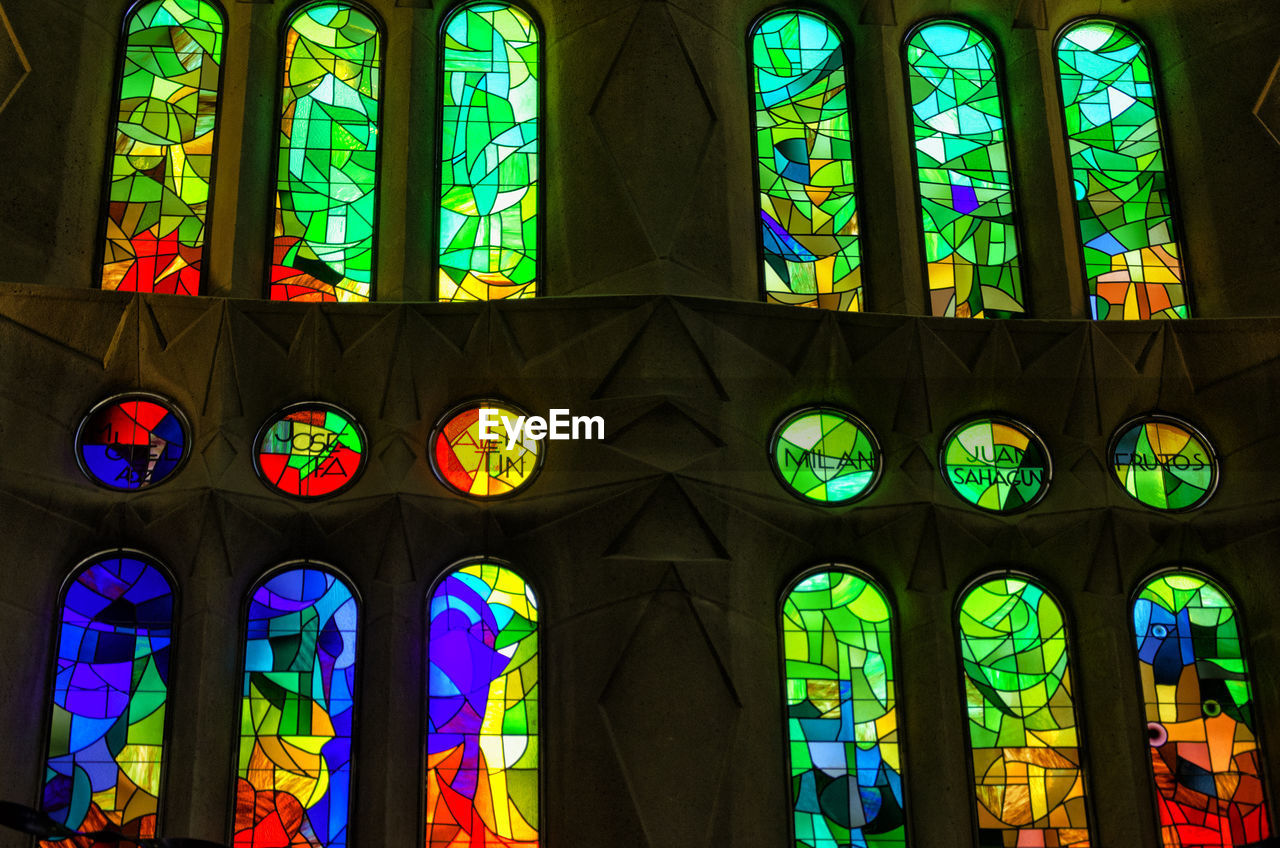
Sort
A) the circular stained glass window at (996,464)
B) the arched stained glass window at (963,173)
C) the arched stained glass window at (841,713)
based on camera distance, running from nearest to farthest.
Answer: the arched stained glass window at (841,713), the circular stained glass window at (996,464), the arched stained glass window at (963,173)

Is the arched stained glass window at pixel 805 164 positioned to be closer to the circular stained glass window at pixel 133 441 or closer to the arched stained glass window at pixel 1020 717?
the arched stained glass window at pixel 1020 717

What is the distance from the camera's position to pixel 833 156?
14.6 metres

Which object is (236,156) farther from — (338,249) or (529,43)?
(529,43)

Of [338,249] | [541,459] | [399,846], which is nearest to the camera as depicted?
[399,846]

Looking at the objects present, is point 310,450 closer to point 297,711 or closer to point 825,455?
point 297,711

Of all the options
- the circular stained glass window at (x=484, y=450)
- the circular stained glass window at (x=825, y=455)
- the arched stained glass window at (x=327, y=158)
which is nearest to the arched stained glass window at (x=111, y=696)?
the circular stained glass window at (x=484, y=450)

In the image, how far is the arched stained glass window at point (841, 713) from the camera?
12.3 metres

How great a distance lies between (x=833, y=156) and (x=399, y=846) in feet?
21.7

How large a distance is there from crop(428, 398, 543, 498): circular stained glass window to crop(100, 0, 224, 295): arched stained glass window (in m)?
2.32

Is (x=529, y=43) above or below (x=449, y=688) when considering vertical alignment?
above

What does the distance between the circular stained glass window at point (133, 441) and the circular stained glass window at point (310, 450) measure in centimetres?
60

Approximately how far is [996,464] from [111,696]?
6713 mm

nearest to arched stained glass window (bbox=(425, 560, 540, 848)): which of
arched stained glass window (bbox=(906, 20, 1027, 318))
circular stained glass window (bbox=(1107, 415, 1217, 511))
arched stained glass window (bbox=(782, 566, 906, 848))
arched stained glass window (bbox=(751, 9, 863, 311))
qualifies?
arched stained glass window (bbox=(782, 566, 906, 848))

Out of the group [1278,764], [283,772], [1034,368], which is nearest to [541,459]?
[283,772]
